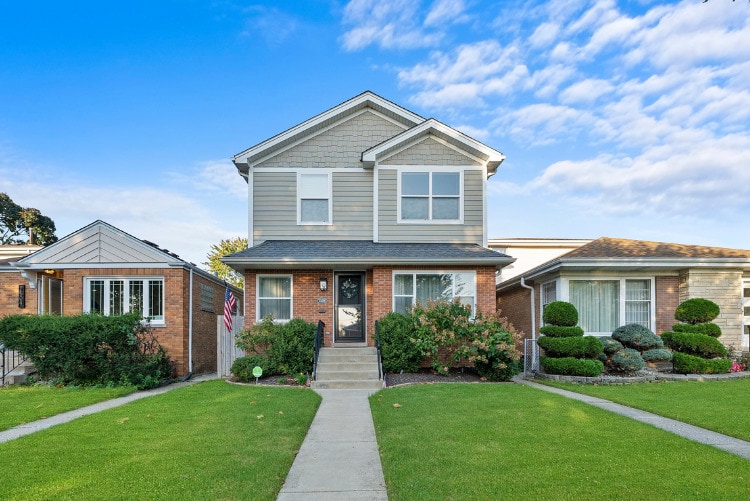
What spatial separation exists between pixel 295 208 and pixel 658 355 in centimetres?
1059

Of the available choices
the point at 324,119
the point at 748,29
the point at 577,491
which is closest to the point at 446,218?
the point at 324,119

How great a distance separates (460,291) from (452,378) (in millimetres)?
2711

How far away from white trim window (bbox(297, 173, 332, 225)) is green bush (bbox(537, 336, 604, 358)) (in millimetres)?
7267

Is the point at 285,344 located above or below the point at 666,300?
below

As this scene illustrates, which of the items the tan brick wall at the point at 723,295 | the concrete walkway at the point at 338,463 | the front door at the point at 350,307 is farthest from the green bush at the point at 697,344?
the concrete walkway at the point at 338,463

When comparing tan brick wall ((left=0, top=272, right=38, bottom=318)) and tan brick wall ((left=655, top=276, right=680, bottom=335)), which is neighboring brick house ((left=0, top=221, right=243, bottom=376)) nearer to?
tan brick wall ((left=0, top=272, right=38, bottom=318))

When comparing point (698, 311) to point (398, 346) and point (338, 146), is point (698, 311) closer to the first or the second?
point (398, 346)

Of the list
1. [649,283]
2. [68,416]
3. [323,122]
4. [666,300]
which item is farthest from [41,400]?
[666,300]

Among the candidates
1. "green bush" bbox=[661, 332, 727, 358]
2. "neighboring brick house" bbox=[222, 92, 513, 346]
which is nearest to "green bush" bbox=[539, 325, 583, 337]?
"neighboring brick house" bbox=[222, 92, 513, 346]

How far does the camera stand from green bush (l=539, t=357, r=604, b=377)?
497 inches

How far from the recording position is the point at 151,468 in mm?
5188

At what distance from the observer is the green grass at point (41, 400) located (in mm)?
8578

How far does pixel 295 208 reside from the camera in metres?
16.0

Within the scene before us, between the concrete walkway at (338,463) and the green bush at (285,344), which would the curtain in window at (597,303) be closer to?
the green bush at (285,344)
